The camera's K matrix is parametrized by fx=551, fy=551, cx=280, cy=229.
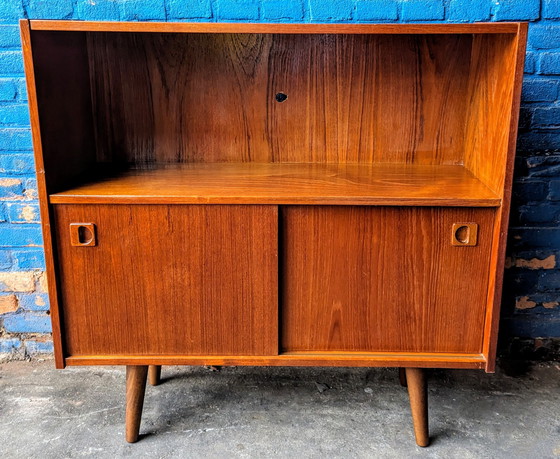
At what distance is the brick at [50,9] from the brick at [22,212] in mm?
519

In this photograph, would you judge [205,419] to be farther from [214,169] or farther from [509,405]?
[509,405]

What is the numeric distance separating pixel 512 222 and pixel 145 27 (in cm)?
114

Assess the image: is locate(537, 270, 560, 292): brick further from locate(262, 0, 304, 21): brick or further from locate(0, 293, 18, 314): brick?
locate(0, 293, 18, 314): brick

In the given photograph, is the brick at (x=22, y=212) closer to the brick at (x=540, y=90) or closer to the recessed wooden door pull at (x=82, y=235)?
the recessed wooden door pull at (x=82, y=235)

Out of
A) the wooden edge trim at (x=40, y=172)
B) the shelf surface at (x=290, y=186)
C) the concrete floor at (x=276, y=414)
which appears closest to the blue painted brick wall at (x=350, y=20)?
the concrete floor at (x=276, y=414)

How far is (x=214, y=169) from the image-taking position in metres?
1.39

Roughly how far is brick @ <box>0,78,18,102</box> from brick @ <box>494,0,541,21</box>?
1.30 metres

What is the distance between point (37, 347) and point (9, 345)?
8 cm

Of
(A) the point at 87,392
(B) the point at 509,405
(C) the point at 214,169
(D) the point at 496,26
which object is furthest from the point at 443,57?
(A) the point at 87,392

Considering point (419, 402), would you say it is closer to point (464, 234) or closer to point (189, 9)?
point (464, 234)

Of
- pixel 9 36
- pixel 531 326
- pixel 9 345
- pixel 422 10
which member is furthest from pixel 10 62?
pixel 531 326

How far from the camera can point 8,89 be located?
1.50 metres

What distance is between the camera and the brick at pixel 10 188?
5.15 feet

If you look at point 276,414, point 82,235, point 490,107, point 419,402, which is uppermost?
point 490,107
